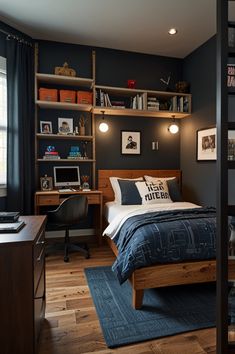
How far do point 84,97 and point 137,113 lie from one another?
2.93 ft

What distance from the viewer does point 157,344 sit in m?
1.65

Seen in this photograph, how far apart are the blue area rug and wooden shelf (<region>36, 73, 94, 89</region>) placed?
2707mm

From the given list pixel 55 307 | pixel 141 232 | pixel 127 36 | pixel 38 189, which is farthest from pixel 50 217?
pixel 127 36

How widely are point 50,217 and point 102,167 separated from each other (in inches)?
50.7

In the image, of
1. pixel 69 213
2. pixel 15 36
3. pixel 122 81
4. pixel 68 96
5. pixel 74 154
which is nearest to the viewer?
pixel 69 213

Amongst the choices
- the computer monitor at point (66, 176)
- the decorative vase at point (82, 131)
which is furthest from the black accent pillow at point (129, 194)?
the decorative vase at point (82, 131)

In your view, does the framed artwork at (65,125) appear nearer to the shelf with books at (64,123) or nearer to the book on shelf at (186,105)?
the shelf with books at (64,123)

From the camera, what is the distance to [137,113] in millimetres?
3945

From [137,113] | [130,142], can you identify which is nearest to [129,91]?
[137,113]

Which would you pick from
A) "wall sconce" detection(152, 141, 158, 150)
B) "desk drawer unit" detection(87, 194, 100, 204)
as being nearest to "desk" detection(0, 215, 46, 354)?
"desk drawer unit" detection(87, 194, 100, 204)

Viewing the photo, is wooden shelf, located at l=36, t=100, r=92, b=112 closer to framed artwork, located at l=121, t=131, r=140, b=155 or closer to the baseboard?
framed artwork, located at l=121, t=131, r=140, b=155

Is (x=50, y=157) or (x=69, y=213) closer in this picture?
(x=69, y=213)

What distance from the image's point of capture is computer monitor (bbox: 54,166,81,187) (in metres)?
3.72

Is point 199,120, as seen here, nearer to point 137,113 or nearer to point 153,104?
point 153,104
